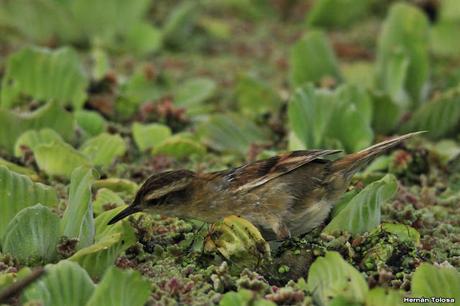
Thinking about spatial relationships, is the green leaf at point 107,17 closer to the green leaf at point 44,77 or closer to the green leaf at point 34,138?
the green leaf at point 44,77

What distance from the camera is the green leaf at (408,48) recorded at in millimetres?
6777

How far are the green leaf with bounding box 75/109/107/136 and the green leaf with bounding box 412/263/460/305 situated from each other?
282 centimetres

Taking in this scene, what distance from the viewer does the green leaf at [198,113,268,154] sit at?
6074mm

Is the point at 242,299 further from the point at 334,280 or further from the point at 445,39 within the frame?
the point at 445,39

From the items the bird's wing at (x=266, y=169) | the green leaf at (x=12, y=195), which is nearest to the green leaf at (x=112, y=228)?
the green leaf at (x=12, y=195)

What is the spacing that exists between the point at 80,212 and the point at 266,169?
3.08 feet

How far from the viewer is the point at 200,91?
6.85 meters

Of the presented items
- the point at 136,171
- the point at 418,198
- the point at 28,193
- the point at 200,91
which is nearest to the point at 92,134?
the point at 136,171

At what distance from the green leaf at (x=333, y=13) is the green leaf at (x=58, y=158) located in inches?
145

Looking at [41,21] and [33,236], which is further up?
[41,21]

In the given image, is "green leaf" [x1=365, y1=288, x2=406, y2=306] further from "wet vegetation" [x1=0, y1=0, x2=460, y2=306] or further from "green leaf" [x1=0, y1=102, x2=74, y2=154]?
"green leaf" [x1=0, y1=102, x2=74, y2=154]

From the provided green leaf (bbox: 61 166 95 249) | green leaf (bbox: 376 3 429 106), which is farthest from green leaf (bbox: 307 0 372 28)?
green leaf (bbox: 61 166 95 249)

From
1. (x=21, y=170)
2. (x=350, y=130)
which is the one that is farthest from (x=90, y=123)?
(x=350, y=130)

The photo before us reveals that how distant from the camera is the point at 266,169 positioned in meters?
4.64
